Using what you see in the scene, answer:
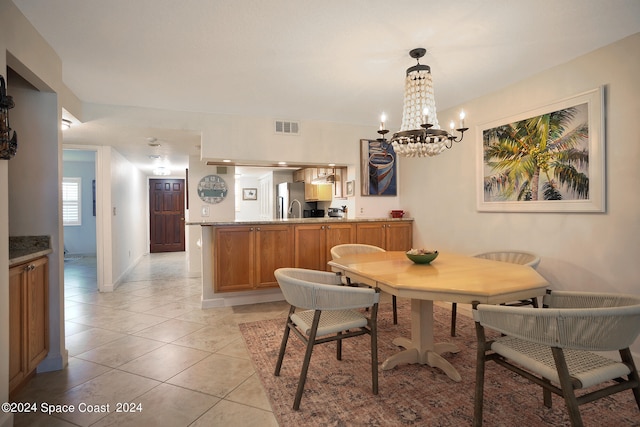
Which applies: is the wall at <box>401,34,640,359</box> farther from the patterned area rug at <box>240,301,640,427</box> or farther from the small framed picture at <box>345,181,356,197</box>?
the small framed picture at <box>345,181,356,197</box>

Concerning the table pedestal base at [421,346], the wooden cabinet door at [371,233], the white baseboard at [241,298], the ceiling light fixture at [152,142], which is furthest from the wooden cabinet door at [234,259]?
the table pedestal base at [421,346]

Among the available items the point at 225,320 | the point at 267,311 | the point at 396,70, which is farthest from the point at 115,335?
the point at 396,70

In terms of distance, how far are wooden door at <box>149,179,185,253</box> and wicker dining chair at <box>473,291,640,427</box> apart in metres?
8.55

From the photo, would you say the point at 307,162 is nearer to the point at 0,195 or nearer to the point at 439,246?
the point at 439,246

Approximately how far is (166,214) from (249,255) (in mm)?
5947

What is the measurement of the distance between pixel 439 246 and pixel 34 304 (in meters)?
3.88

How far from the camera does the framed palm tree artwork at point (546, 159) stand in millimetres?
2502

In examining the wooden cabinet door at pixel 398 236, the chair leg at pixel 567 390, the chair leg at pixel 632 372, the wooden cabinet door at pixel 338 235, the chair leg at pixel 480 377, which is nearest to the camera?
the chair leg at pixel 567 390

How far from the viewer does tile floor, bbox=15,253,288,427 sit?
1824mm

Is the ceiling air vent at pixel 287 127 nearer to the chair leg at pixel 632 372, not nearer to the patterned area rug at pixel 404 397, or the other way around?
the patterned area rug at pixel 404 397

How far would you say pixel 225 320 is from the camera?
3385 mm

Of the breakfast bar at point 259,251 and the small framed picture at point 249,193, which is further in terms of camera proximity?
the small framed picture at point 249,193

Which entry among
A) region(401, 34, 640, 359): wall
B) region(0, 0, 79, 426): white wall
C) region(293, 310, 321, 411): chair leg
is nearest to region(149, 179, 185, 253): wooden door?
region(0, 0, 79, 426): white wall

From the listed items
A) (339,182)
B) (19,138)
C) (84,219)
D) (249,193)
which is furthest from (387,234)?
(84,219)
